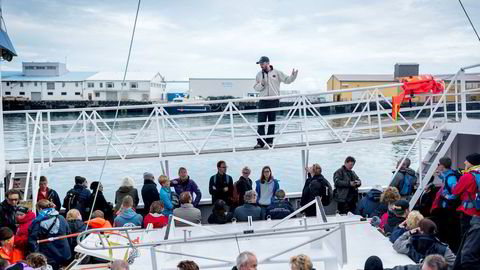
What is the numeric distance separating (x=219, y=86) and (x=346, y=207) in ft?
174

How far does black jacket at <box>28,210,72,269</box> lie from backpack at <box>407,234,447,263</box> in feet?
15.1

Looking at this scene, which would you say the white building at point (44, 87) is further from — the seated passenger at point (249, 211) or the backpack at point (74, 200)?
the seated passenger at point (249, 211)

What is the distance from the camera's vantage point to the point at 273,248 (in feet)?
20.7

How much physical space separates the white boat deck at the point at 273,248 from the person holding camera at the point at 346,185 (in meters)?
1.45

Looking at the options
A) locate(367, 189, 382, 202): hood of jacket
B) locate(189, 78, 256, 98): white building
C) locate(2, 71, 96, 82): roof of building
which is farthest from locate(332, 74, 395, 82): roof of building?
locate(367, 189, 382, 202): hood of jacket

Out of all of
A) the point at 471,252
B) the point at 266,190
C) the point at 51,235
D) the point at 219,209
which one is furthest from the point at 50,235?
the point at 471,252

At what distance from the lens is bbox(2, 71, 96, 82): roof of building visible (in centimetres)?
7550

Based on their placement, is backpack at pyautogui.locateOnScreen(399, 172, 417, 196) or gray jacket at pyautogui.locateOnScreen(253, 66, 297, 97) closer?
backpack at pyautogui.locateOnScreen(399, 172, 417, 196)

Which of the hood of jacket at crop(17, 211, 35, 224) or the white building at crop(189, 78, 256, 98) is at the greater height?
the white building at crop(189, 78, 256, 98)

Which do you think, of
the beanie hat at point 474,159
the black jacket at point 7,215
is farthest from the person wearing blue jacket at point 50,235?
the beanie hat at point 474,159

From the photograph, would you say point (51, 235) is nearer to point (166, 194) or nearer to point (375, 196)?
point (166, 194)

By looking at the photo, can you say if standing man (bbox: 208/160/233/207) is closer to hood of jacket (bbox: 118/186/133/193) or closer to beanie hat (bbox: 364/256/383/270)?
hood of jacket (bbox: 118/186/133/193)

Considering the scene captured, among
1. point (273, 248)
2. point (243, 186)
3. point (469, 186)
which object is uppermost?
point (469, 186)

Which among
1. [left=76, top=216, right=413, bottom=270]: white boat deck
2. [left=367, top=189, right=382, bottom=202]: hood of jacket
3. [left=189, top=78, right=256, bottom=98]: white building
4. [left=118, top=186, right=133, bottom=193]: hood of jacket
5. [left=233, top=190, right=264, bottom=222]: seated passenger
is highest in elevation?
[left=189, top=78, right=256, bottom=98]: white building
